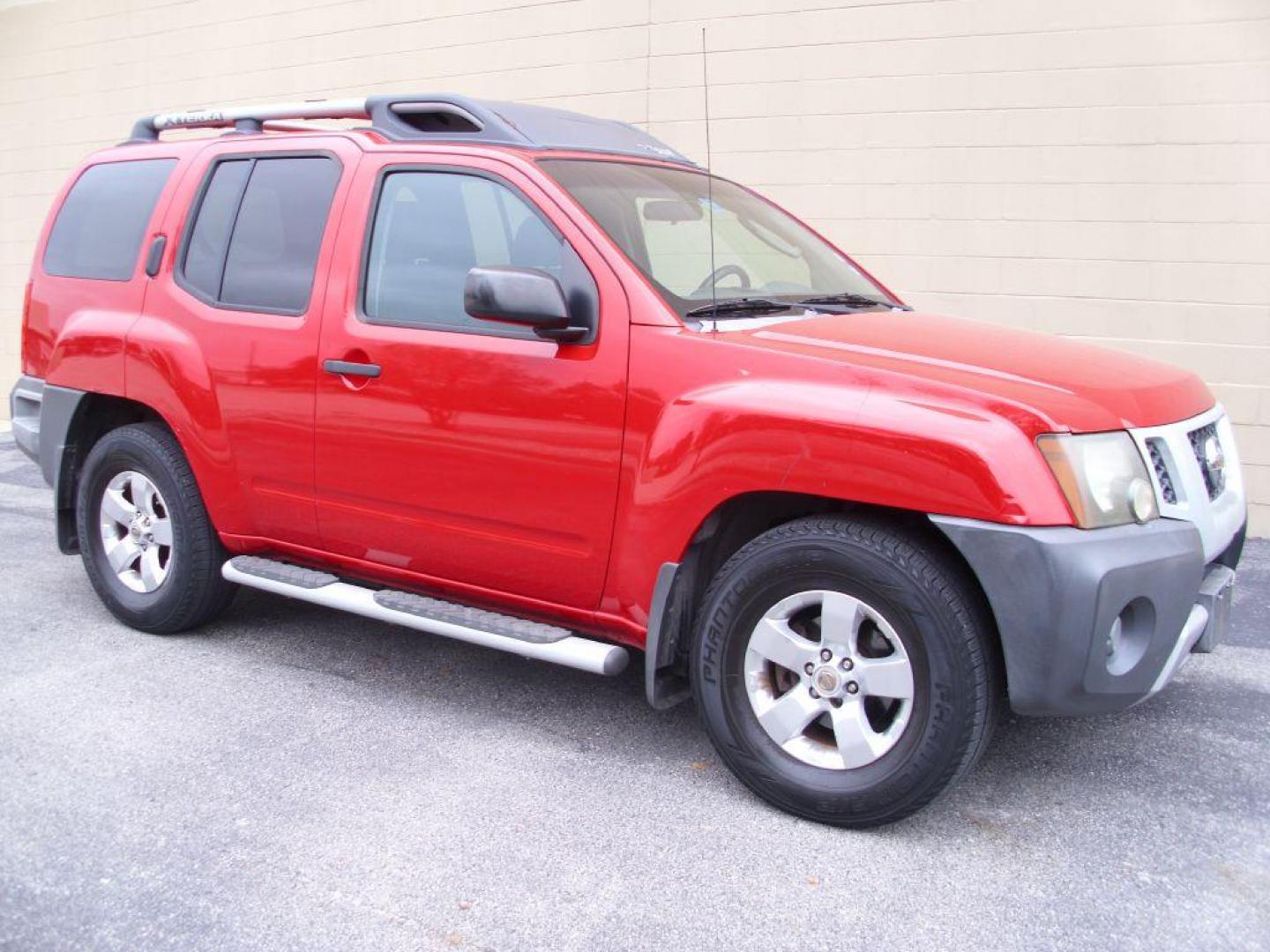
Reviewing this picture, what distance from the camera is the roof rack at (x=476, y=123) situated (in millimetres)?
4203

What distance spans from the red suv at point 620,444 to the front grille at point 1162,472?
1 centimetres

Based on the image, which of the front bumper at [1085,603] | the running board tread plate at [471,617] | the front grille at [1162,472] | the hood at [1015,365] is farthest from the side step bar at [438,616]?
the front grille at [1162,472]

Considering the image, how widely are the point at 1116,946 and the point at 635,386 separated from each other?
1884 millimetres

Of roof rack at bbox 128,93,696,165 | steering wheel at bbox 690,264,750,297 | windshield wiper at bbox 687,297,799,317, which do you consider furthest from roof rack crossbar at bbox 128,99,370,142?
windshield wiper at bbox 687,297,799,317

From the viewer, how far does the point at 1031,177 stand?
6.88 metres

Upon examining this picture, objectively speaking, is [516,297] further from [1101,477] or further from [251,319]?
[1101,477]

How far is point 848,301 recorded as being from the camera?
168 inches

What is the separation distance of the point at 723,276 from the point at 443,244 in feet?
3.08

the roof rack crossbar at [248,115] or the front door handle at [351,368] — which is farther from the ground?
the roof rack crossbar at [248,115]

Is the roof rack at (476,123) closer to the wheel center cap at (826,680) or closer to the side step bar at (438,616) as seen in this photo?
the side step bar at (438,616)

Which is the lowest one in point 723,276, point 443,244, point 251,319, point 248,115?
point 251,319

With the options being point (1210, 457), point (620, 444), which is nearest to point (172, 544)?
point (620, 444)

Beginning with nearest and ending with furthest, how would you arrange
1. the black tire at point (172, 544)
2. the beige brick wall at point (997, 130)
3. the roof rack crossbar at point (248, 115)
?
1. the roof rack crossbar at point (248, 115)
2. the black tire at point (172, 544)
3. the beige brick wall at point (997, 130)

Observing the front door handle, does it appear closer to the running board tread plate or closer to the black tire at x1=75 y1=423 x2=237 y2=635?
the running board tread plate
